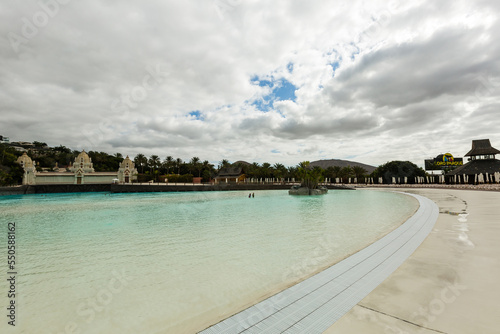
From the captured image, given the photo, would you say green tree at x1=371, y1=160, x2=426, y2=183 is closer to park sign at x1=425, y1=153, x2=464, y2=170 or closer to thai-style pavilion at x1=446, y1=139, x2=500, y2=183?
park sign at x1=425, y1=153, x2=464, y2=170

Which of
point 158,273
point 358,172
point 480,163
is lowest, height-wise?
point 158,273

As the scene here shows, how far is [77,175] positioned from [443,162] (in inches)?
5491

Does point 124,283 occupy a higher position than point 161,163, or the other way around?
point 161,163

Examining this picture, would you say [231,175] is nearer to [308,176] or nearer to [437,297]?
[308,176]

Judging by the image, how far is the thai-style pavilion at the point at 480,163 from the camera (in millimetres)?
43219

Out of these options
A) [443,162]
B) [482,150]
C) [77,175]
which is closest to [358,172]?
[482,150]

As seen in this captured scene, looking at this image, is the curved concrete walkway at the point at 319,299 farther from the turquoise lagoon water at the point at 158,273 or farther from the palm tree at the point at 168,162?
the palm tree at the point at 168,162

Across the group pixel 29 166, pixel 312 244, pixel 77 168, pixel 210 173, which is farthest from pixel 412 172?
pixel 29 166

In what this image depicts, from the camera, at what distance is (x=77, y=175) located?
64625mm

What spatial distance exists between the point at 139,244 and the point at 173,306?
200 inches

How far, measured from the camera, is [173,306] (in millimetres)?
3787

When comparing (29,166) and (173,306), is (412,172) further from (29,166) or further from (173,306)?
(29,166)

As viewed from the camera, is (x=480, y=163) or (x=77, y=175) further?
(x=77, y=175)

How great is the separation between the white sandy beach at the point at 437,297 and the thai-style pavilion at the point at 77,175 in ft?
232
